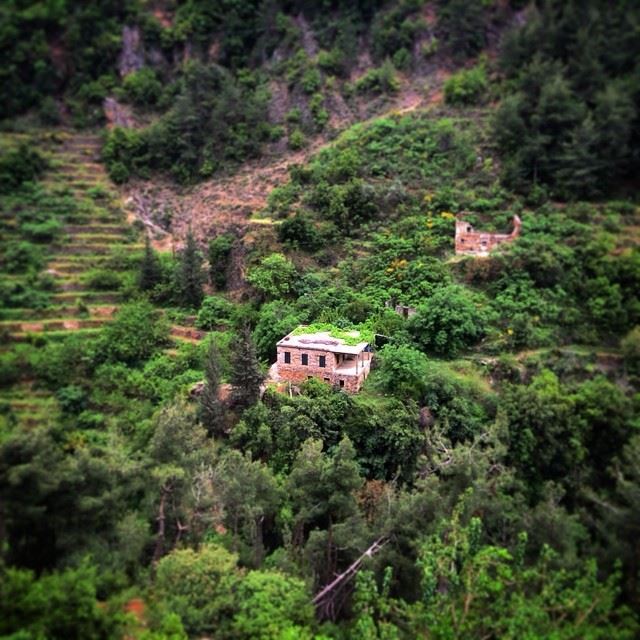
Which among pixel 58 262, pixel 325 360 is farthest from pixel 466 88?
pixel 58 262

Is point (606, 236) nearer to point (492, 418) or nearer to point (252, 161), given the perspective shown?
point (492, 418)

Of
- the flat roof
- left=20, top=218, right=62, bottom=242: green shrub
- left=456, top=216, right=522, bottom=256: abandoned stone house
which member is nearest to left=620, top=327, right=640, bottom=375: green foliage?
left=456, top=216, right=522, bottom=256: abandoned stone house

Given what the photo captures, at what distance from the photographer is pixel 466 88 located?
33844 mm

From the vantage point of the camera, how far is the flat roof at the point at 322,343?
68.5 ft

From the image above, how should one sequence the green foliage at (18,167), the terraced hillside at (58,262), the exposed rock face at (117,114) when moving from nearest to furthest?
the terraced hillside at (58,262), the green foliage at (18,167), the exposed rock face at (117,114)

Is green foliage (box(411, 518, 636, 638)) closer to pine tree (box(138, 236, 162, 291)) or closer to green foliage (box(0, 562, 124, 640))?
green foliage (box(0, 562, 124, 640))

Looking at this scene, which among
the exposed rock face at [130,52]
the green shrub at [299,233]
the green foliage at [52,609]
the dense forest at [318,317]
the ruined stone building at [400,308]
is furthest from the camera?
the exposed rock face at [130,52]

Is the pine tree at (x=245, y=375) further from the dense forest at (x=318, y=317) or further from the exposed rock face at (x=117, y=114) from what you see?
the exposed rock face at (x=117, y=114)

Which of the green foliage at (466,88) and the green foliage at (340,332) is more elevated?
the green foliage at (466,88)

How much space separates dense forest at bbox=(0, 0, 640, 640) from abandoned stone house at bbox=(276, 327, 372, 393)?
55cm

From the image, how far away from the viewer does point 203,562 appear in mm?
13375

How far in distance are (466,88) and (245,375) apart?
22867 millimetres

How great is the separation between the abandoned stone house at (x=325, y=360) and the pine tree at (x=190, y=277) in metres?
7.25

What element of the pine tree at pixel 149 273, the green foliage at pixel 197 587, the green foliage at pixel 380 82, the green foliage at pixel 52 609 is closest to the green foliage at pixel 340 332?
the pine tree at pixel 149 273
